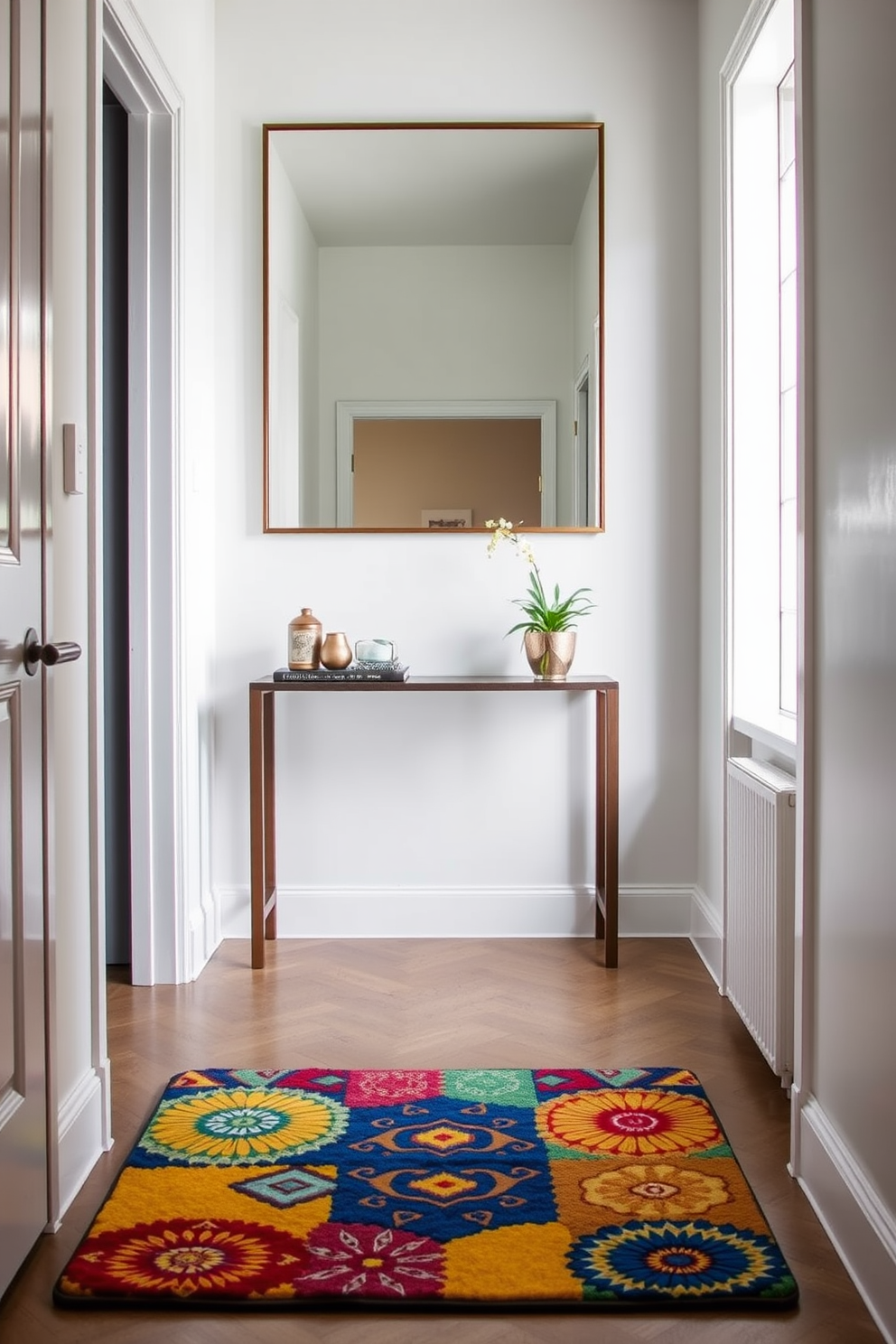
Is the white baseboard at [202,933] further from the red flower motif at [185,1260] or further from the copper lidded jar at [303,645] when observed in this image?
the red flower motif at [185,1260]

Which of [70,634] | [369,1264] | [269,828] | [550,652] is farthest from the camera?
[269,828]

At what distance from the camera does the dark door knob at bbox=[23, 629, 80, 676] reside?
1.72 m

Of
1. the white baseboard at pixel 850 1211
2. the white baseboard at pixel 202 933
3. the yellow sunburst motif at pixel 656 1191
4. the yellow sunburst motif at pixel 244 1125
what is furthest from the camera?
the white baseboard at pixel 202 933

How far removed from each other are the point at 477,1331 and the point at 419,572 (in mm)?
2202

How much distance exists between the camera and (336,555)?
3398 millimetres

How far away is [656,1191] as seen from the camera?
1.90m

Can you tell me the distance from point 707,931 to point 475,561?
1.25 metres

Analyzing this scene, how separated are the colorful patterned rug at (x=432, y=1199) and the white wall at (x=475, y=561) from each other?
109cm

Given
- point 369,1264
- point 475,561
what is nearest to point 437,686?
point 475,561

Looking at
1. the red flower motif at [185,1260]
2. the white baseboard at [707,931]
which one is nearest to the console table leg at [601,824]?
the white baseboard at [707,931]

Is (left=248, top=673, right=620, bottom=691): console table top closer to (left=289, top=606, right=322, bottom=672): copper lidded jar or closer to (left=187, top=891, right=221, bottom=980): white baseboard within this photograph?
(left=289, top=606, right=322, bottom=672): copper lidded jar

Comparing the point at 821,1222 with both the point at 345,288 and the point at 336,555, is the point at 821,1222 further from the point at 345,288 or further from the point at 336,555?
the point at 345,288

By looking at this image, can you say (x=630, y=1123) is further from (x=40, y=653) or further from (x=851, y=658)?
(x=40, y=653)

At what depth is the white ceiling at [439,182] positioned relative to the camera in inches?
131
